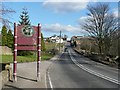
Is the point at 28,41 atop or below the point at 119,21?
below

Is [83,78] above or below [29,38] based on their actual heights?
below

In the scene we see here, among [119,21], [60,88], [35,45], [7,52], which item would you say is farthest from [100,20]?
[60,88]

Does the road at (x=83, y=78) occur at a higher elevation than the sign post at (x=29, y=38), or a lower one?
lower

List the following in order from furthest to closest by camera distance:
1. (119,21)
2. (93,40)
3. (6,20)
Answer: (93,40) → (119,21) → (6,20)

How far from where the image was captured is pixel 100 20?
64.9 meters

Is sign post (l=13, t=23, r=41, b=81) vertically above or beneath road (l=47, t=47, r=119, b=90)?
above

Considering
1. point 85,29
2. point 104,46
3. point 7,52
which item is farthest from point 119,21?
point 7,52

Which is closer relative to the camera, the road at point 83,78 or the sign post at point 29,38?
the road at point 83,78

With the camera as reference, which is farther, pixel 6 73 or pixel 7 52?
pixel 7 52

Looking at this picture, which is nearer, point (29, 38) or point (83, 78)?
point (29, 38)

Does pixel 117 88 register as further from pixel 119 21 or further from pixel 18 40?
pixel 119 21

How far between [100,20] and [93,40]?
4681 mm

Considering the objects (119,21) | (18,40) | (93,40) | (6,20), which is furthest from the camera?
(93,40)

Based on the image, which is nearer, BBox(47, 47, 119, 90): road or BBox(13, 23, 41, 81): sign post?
BBox(47, 47, 119, 90): road
